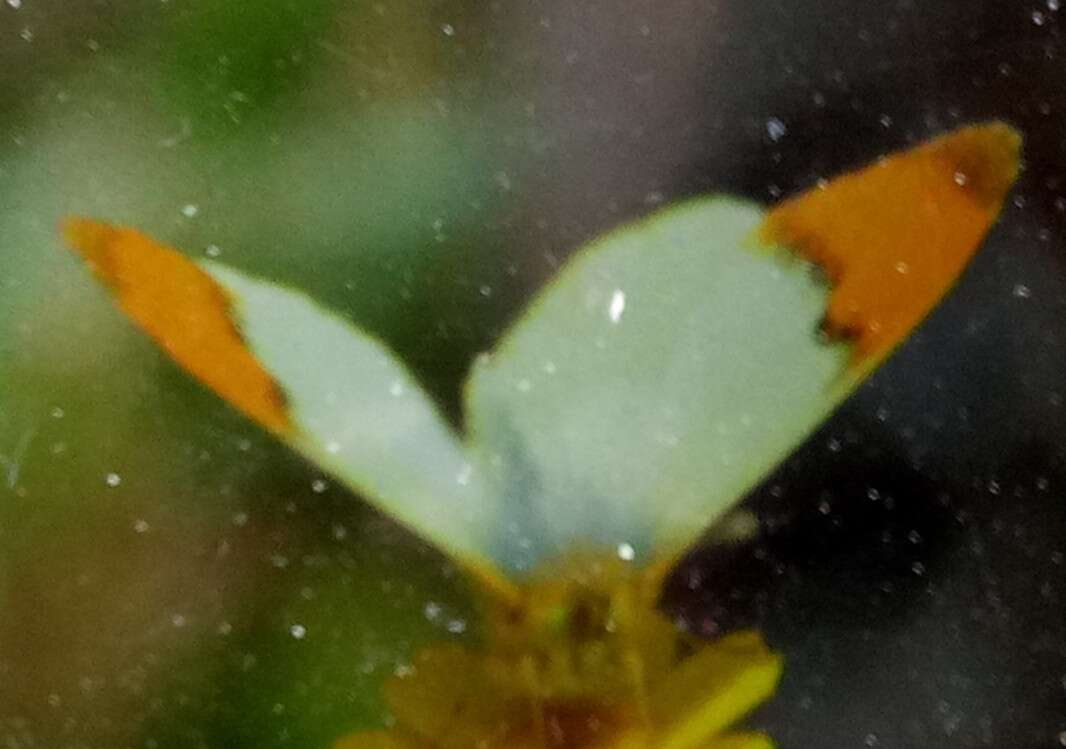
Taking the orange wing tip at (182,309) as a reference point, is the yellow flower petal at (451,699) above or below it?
below

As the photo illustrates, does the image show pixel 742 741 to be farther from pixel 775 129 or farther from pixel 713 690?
pixel 775 129

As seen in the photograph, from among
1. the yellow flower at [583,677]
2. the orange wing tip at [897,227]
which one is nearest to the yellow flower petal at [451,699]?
the yellow flower at [583,677]

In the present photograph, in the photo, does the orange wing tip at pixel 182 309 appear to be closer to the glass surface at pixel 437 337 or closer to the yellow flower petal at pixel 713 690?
the glass surface at pixel 437 337

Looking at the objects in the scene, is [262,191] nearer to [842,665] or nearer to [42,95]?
[42,95]

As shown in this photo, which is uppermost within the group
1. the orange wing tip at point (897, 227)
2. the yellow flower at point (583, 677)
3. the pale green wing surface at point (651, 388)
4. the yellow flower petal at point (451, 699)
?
the orange wing tip at point (897, 227)

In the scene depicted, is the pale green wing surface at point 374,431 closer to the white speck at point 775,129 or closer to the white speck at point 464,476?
the white speck at point 464,476

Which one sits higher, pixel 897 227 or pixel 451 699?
pixel 897 227

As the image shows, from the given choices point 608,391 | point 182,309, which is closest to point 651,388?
point 608,391
